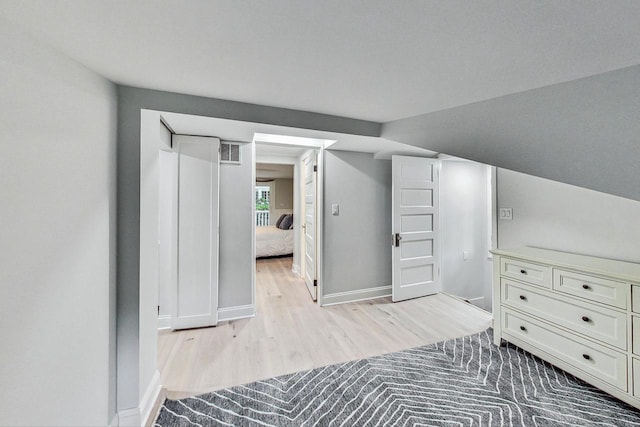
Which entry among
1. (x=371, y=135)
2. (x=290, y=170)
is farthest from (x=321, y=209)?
(x=290, y=170)

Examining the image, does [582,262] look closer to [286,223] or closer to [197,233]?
[197,233]

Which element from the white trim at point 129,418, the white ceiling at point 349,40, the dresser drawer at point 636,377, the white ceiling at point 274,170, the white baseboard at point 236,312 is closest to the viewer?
the white ceiling at point 349,40

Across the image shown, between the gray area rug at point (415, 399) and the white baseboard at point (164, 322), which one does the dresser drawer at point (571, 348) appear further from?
the white baseboard at point (164, 322)

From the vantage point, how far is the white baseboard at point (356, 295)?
329 cm

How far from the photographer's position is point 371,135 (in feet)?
7.29

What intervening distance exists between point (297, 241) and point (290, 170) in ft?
10.1

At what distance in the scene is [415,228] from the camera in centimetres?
351

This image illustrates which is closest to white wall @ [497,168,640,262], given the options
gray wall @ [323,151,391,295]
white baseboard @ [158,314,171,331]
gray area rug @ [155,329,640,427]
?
gray area rug @ [155,329,640,427]

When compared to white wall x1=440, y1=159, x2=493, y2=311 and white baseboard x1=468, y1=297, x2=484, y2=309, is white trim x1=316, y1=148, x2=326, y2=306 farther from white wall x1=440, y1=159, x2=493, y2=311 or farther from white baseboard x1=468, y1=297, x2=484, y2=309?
white baseboard x1=468, y1=297, x2=484, y2=309

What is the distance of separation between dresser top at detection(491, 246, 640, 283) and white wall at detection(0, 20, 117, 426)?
295 cm

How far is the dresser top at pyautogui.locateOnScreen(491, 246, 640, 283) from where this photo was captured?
1.64 meters

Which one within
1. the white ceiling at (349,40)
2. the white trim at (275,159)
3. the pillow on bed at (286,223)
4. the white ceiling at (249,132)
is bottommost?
the pillow on bed at (286,223)

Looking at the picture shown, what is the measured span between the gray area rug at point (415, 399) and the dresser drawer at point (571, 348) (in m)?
0.16

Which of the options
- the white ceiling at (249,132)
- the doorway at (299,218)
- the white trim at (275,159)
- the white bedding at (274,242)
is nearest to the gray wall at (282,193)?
the doorway at (299,218)
